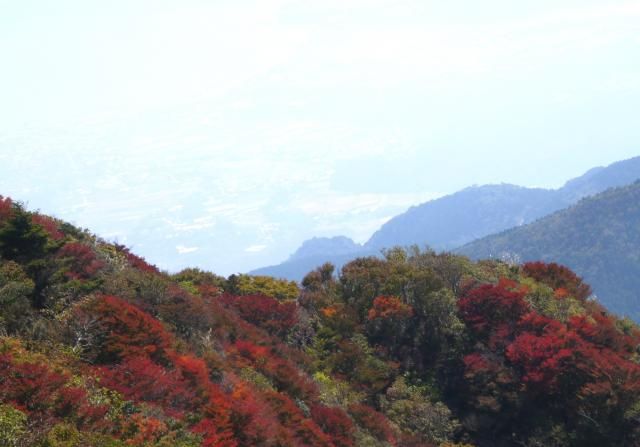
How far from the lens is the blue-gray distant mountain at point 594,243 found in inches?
6417

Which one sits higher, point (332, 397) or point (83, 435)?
point (83, 435)

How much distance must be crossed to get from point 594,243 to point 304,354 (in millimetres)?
171260

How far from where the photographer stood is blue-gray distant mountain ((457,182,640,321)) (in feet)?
535

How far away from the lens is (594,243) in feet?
572

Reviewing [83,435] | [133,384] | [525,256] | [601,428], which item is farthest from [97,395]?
[525,256]

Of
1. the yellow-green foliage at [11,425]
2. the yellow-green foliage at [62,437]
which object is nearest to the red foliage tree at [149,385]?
the yellow-green foliage at [62,437]

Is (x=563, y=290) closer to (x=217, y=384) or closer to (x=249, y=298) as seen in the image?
(x=249, y=298)

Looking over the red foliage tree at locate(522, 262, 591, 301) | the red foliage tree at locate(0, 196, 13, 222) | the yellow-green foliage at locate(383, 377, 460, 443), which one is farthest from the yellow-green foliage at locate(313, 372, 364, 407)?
the red foliage tree at locate(522, 262, 591, 301)

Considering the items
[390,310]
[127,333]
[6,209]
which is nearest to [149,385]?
[127,333]

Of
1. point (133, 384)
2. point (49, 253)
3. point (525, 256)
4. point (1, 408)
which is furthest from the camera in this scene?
point (525, 256)

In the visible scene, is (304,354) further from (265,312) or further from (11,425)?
(11,425)

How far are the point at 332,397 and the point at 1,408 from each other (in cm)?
1075

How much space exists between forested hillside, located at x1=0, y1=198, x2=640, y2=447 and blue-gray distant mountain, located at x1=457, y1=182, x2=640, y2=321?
142 metres

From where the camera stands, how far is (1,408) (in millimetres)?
8539
